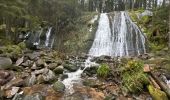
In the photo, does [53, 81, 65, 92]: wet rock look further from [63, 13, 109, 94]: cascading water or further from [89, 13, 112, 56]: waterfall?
[89, 13, 112, 56]: waterfall

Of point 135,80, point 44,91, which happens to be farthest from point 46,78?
point 135,80

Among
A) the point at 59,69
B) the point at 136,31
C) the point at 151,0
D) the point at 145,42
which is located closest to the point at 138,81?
the point at 59,69

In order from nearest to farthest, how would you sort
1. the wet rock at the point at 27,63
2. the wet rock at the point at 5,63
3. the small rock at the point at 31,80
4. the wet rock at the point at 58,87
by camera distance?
the wet rock at the point at 58,87, the small rock at the point at 31,80, the wet rock at the point at 5,63, the wet rock at the point at 27,63

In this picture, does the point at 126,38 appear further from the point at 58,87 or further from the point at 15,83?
the point at 15,83

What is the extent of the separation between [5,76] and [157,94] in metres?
7.54

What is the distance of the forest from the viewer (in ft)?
35.8

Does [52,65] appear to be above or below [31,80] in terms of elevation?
above

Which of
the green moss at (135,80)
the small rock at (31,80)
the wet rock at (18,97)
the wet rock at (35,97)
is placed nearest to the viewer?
the wet rock at (35,97)

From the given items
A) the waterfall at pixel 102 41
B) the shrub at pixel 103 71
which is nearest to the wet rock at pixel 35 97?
the shrub at pixel 103 71

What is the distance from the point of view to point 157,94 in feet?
32.9

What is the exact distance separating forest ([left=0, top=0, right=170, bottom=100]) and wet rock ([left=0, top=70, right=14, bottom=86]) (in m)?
0.05

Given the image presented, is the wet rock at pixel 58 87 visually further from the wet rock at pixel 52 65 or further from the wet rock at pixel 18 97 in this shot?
the wet rock at pixel 52 65

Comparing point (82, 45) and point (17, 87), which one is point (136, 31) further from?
point (17, 87)

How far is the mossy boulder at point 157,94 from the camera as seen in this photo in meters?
9.84
